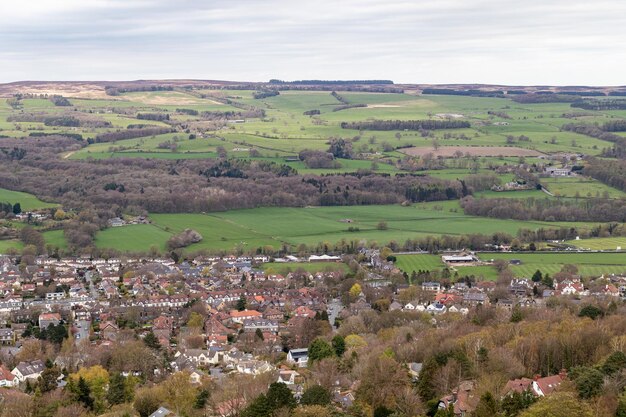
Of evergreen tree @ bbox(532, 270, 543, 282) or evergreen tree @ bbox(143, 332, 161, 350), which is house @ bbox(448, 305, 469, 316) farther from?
evergreen tree @ bbox(143, 332, 161, 350)

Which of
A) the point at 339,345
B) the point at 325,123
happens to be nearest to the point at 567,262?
the point at 339,345

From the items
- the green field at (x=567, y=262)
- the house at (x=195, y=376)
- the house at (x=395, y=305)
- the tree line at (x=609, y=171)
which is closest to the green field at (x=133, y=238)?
the house at (x=395, y=305)

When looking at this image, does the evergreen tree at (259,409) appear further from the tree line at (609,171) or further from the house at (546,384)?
the tree line at (609,171)

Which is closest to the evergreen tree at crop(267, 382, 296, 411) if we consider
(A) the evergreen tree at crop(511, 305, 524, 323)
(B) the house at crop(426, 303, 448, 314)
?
(A) the evergreen tree at crop(511, 305, 524, 323)

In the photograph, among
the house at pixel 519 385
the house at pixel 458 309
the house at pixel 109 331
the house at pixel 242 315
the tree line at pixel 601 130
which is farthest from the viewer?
the tree line at pixel 601 130

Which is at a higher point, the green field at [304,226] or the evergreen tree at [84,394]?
the evergreen tree at [84,394]

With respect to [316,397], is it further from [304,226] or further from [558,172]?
[558,172]

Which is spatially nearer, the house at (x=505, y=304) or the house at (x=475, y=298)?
the house at (x=505, y=304)
